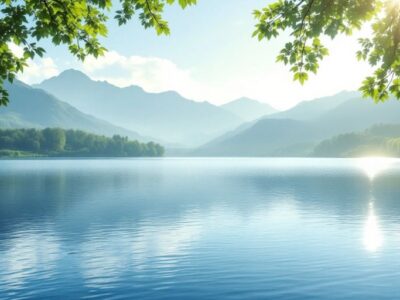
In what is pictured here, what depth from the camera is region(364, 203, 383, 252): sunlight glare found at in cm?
3912

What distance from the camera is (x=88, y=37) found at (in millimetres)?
17531

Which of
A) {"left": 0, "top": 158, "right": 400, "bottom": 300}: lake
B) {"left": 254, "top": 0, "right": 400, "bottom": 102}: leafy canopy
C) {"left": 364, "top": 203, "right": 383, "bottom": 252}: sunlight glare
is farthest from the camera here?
{"left": 364, "top": 203, "right": 383, "bottom": 252}: sunlight glare

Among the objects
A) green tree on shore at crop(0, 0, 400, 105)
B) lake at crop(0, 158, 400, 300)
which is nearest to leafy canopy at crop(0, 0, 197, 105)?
green tree on shore at crop(0, 0, 400, 105)

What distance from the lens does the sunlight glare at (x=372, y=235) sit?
39125mm

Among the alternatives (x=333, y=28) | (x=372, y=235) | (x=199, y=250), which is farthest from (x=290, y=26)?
(x=372, y=235)

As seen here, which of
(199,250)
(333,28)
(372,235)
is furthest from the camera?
(372,235)


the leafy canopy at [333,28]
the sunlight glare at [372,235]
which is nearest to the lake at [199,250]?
the sunlight glare at [372,235]

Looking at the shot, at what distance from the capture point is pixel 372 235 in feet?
146

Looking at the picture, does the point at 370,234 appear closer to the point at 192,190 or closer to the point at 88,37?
the point at 88,37

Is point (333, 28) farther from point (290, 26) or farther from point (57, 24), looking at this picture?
point (57, 24)

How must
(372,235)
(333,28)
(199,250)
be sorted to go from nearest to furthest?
(333,28)
(199,250)
(372,235)

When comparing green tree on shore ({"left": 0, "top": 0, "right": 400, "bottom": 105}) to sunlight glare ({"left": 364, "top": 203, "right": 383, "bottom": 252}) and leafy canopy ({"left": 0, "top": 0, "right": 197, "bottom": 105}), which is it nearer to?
leafy canopy ({"left": 0, "top": 0, "right": 197, "bottom": 105})

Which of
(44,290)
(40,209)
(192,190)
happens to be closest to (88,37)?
(44,290)

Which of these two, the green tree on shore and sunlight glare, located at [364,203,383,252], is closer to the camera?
the green tree on shore
